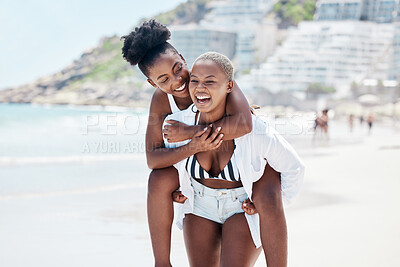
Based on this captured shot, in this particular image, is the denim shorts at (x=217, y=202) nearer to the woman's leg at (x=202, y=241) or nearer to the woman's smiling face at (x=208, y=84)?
the woman's leg at (x=202, y=241)

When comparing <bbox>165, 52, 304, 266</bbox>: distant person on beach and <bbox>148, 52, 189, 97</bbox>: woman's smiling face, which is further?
<bbox>148, 52, 189, 97</bbox>: woman's smiling face

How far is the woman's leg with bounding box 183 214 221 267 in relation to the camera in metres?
2.30

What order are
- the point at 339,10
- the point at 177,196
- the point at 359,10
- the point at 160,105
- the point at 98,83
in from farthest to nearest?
1. the point at 98,83
2. the point at 339,10
3. the point at 359,10
4. the point at 160,105
5. the point at 177,196

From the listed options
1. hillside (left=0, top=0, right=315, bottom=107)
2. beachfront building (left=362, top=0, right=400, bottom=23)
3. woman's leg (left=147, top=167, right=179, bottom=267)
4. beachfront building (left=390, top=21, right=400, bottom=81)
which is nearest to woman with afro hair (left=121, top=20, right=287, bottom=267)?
woman's leg (left=147, top=167, right=179, bottom=267)

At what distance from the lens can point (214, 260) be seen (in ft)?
7.64

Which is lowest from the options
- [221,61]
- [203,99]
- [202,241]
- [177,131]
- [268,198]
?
[202,241]

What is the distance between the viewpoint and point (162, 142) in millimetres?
2307

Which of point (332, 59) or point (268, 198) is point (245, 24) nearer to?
point (332, 59)

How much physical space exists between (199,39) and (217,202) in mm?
74694

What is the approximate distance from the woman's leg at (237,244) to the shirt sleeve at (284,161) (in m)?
0.26

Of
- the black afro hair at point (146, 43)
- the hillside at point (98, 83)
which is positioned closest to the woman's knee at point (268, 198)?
the black afro hair at point (146, 43)

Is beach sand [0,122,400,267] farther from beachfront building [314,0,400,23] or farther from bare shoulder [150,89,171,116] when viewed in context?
beachfront building [314,0,400,23]

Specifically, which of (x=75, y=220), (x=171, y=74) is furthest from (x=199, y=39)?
(x=171, y=74)

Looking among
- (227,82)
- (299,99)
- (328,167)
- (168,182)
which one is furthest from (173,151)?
(299,99)
